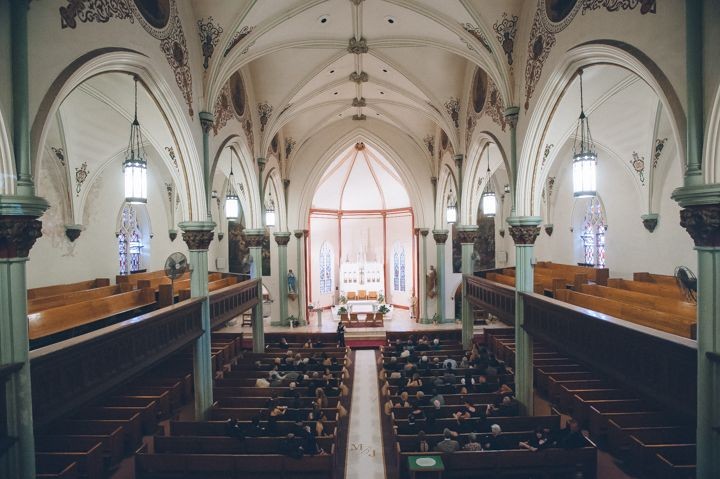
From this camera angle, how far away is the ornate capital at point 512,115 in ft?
35.2

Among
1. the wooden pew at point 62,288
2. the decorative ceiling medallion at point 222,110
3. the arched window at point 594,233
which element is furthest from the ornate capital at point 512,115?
the wooden pew at point 62,288

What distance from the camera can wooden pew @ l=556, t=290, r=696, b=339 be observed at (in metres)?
6.68

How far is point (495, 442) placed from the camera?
27.6 ft

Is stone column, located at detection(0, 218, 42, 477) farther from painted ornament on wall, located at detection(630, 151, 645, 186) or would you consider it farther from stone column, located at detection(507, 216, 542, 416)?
painted ornament on wall, located at detection(630, 151, 645, 186)

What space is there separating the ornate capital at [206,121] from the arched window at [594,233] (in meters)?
16.1

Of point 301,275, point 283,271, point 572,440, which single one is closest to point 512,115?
point 572,440

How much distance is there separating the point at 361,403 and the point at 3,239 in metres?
10.7

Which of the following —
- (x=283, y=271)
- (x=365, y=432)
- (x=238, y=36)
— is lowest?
(x=365, y=432)

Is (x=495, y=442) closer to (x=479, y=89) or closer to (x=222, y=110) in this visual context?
(x=479, y=89)

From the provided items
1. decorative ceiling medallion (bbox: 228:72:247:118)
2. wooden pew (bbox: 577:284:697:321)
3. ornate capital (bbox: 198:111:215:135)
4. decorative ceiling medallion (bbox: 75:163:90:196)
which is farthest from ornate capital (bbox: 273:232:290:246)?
wooden pew (bbox: 577:284:697:321)

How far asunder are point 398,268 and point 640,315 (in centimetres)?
2185

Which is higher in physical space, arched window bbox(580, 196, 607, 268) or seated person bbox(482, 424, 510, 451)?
arched window bbox(580, 196, 607, 268)

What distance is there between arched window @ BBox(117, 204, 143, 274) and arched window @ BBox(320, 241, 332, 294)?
1242 centimetres

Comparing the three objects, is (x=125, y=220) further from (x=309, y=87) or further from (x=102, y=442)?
(x=102, y=442)
